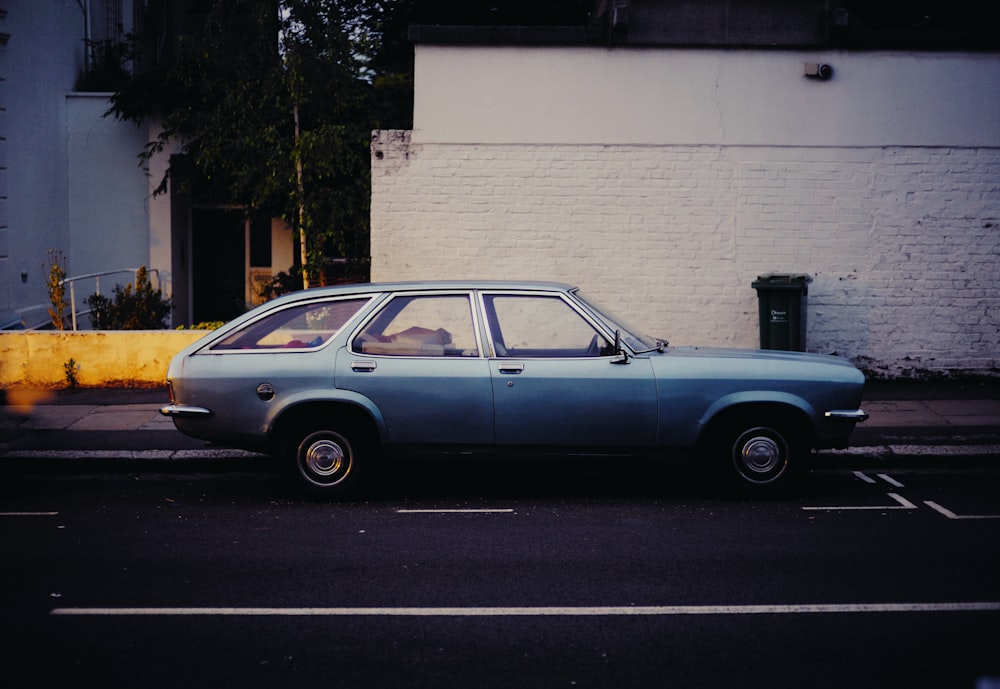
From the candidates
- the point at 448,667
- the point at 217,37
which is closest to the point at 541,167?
the point at 217,37

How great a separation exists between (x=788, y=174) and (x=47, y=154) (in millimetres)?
10825

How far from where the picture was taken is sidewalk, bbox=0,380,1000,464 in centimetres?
925

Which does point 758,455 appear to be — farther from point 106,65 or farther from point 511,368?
point 106,65

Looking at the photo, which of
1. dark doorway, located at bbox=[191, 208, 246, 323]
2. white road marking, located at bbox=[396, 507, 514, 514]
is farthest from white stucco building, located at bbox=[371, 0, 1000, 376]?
dark doorway, located at bbox=[191, 208, 246, 323]

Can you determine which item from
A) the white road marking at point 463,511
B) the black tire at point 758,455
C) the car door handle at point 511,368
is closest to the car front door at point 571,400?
the car door handle at point 511,368

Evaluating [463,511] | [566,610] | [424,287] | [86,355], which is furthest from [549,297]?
[86,355]

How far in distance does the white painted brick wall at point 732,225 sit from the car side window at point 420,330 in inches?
198

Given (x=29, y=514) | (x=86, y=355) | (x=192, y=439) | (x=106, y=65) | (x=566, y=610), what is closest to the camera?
(x=566, y=610)

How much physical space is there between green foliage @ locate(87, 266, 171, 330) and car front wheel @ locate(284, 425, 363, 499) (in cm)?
665

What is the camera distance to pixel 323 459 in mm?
7820

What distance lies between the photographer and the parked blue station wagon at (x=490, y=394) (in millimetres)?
7629

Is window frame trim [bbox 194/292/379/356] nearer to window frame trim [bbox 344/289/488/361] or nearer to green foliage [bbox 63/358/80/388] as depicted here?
window frame trim [bbox 344/289/488/361]

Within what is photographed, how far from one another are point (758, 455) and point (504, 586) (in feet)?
9.01

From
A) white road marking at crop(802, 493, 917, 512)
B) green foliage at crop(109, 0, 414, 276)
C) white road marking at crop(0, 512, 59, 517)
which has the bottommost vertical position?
white road marking at crop(0, 512, 59, 517)
